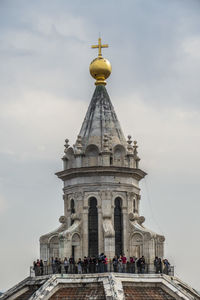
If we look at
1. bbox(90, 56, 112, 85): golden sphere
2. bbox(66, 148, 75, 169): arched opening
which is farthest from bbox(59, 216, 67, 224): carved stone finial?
bbox(90, 56, 112, 85): golden sphere

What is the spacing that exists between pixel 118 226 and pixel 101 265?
3.62m

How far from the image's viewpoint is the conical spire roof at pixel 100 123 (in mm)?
56312

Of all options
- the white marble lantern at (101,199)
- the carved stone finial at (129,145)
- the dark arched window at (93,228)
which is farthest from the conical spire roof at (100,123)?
the dark arched window at (93,228)

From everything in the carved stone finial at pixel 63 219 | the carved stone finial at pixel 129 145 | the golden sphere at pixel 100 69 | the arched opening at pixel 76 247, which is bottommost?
the arched opening at pixel 76 247

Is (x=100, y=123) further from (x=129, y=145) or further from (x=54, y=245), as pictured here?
(x=54, y=245)

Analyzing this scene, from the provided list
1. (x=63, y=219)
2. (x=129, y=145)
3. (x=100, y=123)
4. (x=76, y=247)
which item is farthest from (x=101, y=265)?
(x=100, y=123)

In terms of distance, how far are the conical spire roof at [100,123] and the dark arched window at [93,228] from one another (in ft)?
10.8

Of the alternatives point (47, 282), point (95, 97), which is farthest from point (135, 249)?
point (95, 97)

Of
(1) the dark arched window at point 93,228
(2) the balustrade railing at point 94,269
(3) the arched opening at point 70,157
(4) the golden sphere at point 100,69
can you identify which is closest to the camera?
(2) the balustrade railing at point 94,269

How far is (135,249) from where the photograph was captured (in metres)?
55.3

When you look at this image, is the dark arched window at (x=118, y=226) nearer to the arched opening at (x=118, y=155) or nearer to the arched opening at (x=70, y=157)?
the arched opening at (x=118, y=155)

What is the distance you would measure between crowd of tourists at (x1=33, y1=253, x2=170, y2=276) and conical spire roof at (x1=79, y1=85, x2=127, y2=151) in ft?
22.0

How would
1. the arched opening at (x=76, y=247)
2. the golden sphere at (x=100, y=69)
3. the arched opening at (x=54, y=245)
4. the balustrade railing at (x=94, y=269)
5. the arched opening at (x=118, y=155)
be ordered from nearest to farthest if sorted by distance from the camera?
the balustrade railing at (x=94, y=269) < the arched opening at (x=76, y=247) < the arched opening at (x=118, y=155) < the arched opening at (x=54, y=245) < the golden sphere at (x=100, y=69)

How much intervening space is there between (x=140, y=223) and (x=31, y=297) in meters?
8.86
